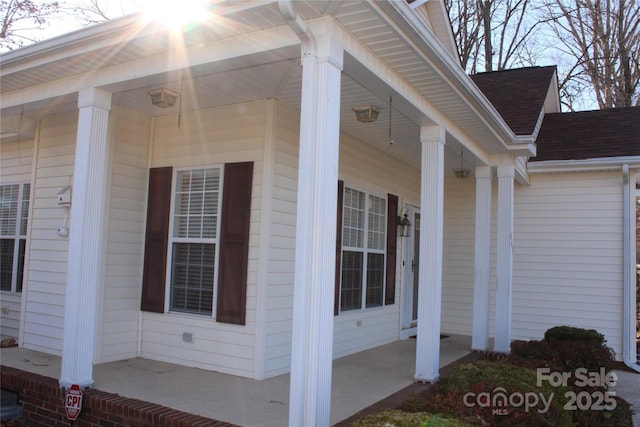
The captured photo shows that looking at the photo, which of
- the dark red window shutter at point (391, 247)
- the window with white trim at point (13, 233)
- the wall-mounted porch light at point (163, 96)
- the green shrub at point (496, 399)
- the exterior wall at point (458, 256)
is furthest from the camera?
the exterior wall at point (458, 256)

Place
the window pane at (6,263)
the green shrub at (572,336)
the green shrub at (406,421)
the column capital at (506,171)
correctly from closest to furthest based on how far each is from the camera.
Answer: the green shrub at (406,421) → the green shrub at (572,336) → the window pane at (6,263) → the column capital at (506,171)

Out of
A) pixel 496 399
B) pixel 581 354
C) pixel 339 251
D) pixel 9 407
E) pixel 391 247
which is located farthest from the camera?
pixel 391 247

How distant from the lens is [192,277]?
5.71 meters

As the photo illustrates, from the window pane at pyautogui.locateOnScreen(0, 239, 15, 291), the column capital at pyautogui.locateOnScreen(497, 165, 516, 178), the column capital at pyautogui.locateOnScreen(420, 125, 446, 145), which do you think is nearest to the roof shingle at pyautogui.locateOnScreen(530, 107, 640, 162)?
the column capital at pyautogui.locateOnScreen(497, 165, 516, 178)

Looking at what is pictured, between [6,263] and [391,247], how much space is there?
5.45 meters

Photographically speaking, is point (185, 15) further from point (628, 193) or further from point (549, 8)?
point (549, 8)

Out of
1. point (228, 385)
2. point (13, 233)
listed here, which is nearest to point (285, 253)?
point (228, 385)

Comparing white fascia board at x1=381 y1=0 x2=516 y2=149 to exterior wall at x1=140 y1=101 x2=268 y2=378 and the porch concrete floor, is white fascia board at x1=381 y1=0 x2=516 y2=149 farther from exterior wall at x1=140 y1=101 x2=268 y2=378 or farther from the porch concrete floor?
the porch concrete floor

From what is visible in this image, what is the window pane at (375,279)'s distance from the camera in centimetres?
741

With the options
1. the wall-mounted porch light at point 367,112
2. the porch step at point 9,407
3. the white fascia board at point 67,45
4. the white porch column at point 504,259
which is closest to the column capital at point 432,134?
the wall-mounted porch light at point 367,112

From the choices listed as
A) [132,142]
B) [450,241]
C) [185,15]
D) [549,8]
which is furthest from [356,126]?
[549,8]

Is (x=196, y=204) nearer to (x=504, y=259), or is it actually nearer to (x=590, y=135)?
(x=504, y=259)

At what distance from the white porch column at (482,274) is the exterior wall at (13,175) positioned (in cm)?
607

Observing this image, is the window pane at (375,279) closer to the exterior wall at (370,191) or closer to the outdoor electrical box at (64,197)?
the exterior wall at (370,191)
